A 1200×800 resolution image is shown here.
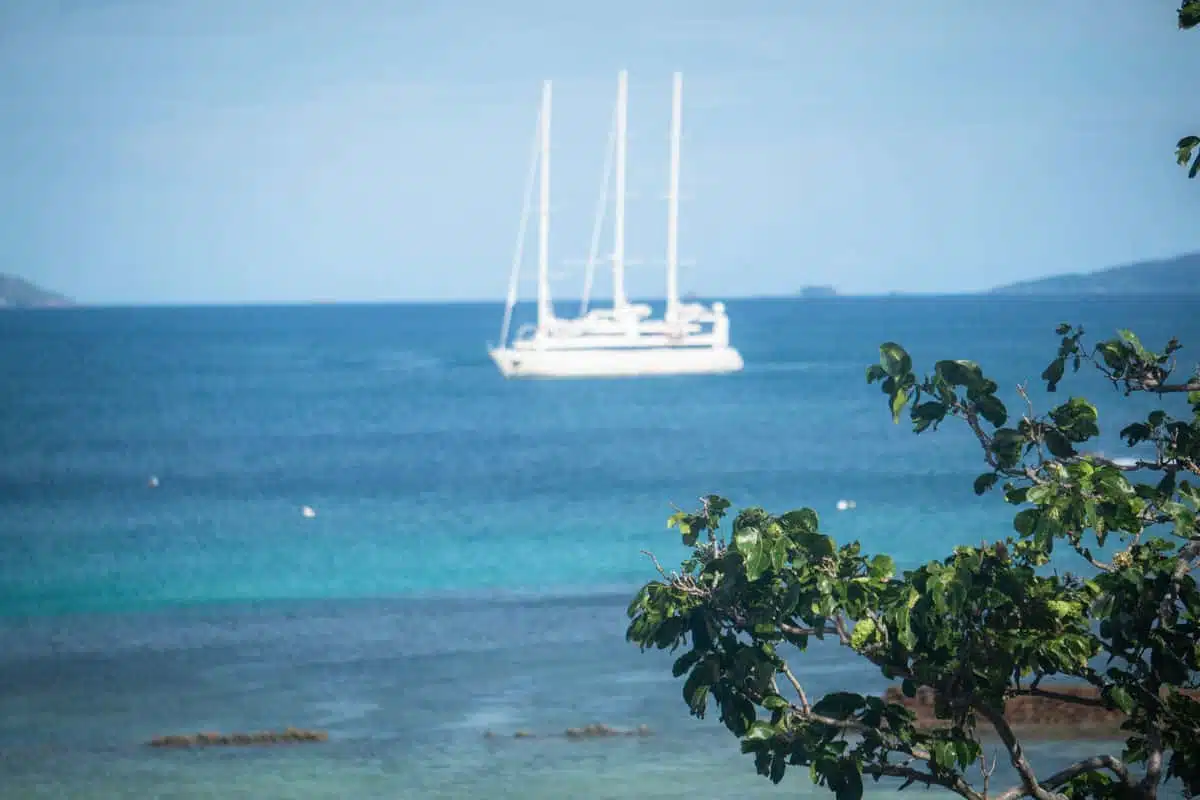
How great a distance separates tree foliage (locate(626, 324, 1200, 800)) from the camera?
244 inches

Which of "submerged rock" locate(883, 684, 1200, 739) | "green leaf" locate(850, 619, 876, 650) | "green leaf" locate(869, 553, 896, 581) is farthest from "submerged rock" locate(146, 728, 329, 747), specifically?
"green leaf" locate(869, 553, 896, 581)

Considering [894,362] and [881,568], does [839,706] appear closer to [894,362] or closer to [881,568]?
[881,568]

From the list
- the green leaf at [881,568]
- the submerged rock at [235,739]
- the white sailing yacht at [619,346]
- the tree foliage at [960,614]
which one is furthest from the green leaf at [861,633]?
the white sailing yacht at [619,346]

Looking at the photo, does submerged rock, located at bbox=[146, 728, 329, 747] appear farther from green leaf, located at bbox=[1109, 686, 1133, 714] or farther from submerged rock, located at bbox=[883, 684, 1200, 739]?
green leaf, located at bbox=[1109, 686, 1133, 714]

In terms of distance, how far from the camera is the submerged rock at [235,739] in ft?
51.2

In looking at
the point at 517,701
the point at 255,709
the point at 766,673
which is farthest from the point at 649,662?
the point at 766,673

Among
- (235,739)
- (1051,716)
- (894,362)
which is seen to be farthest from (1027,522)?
(235,739)

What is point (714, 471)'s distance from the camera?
43.5m

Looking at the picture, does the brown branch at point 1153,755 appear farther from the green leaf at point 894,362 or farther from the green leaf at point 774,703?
the green leaf at point 894,362

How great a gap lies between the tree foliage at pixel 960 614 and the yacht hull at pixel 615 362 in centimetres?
6639

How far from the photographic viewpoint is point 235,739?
1569 cm

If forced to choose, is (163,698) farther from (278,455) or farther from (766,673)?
(278,455)

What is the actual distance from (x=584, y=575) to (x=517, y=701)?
8066mm

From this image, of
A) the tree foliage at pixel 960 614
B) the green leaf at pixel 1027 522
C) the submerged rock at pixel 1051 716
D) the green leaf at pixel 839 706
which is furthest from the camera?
the submerged rock at pixel 1051 716
